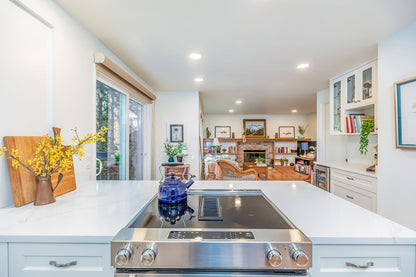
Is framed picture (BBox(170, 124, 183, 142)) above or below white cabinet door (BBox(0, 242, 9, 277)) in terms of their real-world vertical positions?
above

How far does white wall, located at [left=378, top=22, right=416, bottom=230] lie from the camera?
1.78 m

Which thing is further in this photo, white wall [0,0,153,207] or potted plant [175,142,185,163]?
potted plant [175,142,185,163]

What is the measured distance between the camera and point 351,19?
5.54ft

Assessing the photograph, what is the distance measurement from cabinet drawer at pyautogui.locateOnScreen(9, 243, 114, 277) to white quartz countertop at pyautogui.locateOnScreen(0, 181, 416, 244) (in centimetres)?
4

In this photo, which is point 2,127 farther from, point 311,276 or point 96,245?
point 311,276

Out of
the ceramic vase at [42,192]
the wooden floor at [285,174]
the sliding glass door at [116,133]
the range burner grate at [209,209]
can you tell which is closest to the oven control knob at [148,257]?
the range burner grate at [209,209]

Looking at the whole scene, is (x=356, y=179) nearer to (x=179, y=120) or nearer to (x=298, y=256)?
(x=298, y=256)

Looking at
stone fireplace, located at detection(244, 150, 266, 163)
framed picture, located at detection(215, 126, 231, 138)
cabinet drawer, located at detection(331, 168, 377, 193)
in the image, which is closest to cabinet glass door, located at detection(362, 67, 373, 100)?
cabinet drawer, located at detection(331, 168, 377, 193)

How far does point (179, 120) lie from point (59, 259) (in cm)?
357

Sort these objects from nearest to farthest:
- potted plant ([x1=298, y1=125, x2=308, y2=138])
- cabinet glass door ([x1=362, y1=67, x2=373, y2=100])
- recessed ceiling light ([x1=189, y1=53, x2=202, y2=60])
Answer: recessed ceiling light ([x1=189, y1=53, x2=202, y2=60]), cabinet glass door ([x1=362, y1=67, x2=373, y2=100]), potted plant ([x1=298, y1=125, x2=308, y2=138])

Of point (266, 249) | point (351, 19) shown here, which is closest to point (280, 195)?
point (266, 249)

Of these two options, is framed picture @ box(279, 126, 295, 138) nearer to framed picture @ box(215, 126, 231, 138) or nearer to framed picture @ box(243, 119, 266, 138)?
framed picture @ box(243, 119, 266, 138)

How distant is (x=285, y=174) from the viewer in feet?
22.7

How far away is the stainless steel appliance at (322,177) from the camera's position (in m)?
3.05
